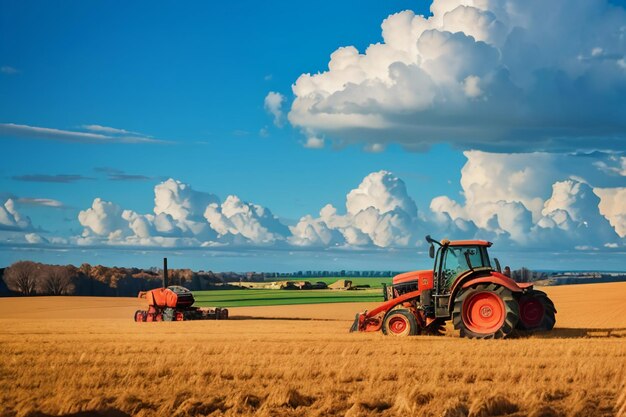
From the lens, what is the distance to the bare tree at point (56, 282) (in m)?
98.8

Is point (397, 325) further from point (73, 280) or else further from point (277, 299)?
point (73, 280)

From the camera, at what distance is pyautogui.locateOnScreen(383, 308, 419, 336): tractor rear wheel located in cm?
2416

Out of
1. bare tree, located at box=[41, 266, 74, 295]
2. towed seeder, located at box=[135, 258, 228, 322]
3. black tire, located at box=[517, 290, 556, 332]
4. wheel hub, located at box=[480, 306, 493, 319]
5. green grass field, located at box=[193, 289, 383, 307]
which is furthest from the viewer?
bare tree, located at box=[41, 266, 74, 295]

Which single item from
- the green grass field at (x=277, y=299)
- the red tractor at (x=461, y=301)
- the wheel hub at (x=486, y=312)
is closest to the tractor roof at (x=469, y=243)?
the red tractor at (x=461, y=301)

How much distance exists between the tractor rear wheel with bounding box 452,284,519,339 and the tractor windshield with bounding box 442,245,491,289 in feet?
3.33

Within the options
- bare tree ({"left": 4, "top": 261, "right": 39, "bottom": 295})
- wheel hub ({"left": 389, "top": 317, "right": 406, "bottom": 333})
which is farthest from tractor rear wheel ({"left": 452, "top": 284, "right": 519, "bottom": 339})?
bare tree ({"left": 4, "top": 261, "right": 39, "bottom": 295})

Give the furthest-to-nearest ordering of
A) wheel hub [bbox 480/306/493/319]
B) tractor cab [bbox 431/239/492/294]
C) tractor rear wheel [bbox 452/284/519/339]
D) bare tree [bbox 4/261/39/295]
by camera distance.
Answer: bare tree [bbox 4/261/39/295]
tractor cab [bbox 431/239/492/294]
wheel hub [bbox 480/306/493/319]
tractor rear wheel [bbox 452/284/519/339]

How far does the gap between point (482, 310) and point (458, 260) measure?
1896 millimetres

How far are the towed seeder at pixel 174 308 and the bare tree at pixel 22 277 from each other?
2362 inches

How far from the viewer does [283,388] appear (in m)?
13.7

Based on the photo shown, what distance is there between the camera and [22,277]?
327ft

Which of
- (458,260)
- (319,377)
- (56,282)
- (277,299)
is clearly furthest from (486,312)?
(56,282)

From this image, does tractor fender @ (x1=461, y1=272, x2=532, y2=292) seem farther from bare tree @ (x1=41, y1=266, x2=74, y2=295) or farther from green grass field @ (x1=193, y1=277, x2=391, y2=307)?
bare tree @ (x1=41, y1=266, x2=74, y2=295)

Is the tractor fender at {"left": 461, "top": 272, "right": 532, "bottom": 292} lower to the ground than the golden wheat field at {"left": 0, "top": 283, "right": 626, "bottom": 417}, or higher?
higher
